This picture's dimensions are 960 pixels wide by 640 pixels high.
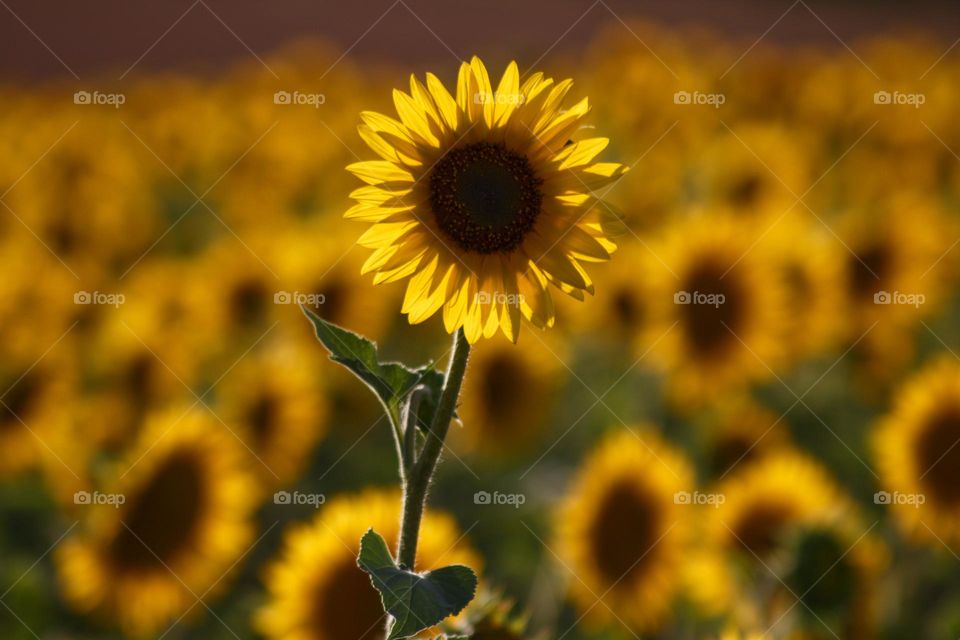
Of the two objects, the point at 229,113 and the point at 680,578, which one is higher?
the point at 229,113

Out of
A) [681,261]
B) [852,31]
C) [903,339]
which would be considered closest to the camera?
[681,261]

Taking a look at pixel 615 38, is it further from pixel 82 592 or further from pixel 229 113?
pixel 82 592

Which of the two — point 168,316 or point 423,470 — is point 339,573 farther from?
point 168,316

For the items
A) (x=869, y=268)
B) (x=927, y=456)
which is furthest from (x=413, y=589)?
(x=869, y=268)

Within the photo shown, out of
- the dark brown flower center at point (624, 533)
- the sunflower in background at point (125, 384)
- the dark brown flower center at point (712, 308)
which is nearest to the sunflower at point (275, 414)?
the sunflower in background at point (125, 384)

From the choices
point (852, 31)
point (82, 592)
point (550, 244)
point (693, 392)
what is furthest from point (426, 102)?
point (852, 31)

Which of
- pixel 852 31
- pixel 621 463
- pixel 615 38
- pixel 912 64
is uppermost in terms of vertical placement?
pixel 852 31

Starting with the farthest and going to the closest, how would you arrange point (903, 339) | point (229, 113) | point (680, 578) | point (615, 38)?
1. point (229, 113)
2. point (615, 38)
3. point (903, 339)
4. point (680, 578)
